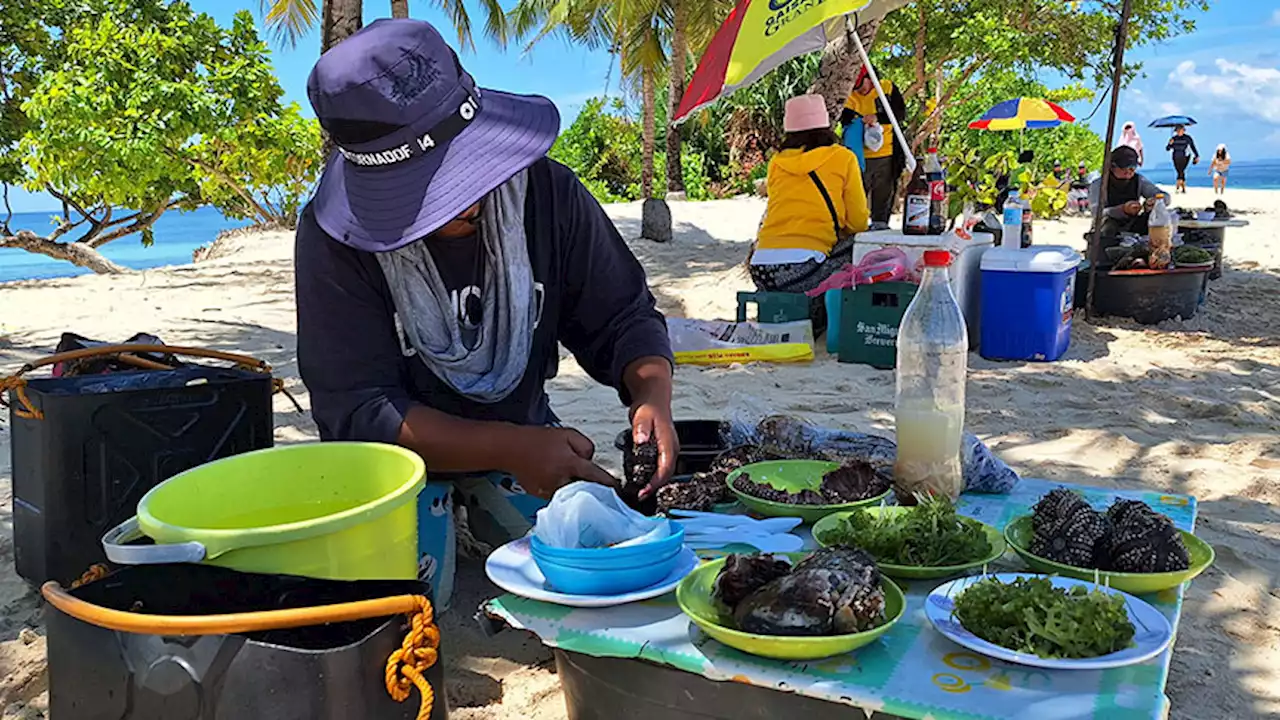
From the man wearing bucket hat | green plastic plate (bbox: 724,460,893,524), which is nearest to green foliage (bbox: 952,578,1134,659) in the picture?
green plastic plate (bbox: 724,460,893,524)

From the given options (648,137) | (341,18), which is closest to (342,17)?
(341,18)

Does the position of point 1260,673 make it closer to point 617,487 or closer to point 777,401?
point 617,487

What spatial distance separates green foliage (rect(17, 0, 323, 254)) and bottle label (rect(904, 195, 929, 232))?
800 centimetres

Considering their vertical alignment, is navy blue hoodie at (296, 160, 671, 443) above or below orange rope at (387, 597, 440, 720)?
above

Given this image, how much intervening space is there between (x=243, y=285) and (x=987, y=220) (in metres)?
6.46

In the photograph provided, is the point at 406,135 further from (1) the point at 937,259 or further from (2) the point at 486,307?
(1) the point at 937,259

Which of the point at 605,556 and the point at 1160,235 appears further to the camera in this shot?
the point at 1160,235

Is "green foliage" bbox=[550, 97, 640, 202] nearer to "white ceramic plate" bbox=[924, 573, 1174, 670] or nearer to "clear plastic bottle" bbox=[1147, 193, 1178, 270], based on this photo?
"clear plastic bottle" bbox=[1147, 193, 1178, 270]

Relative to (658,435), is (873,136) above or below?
above

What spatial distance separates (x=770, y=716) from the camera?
1.36m

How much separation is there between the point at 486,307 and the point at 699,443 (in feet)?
2.18

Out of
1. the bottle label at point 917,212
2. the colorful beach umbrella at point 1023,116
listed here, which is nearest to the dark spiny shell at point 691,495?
the bottle label at point 917,212

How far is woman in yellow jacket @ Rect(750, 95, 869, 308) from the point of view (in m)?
5.88

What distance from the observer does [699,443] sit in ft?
8.19
